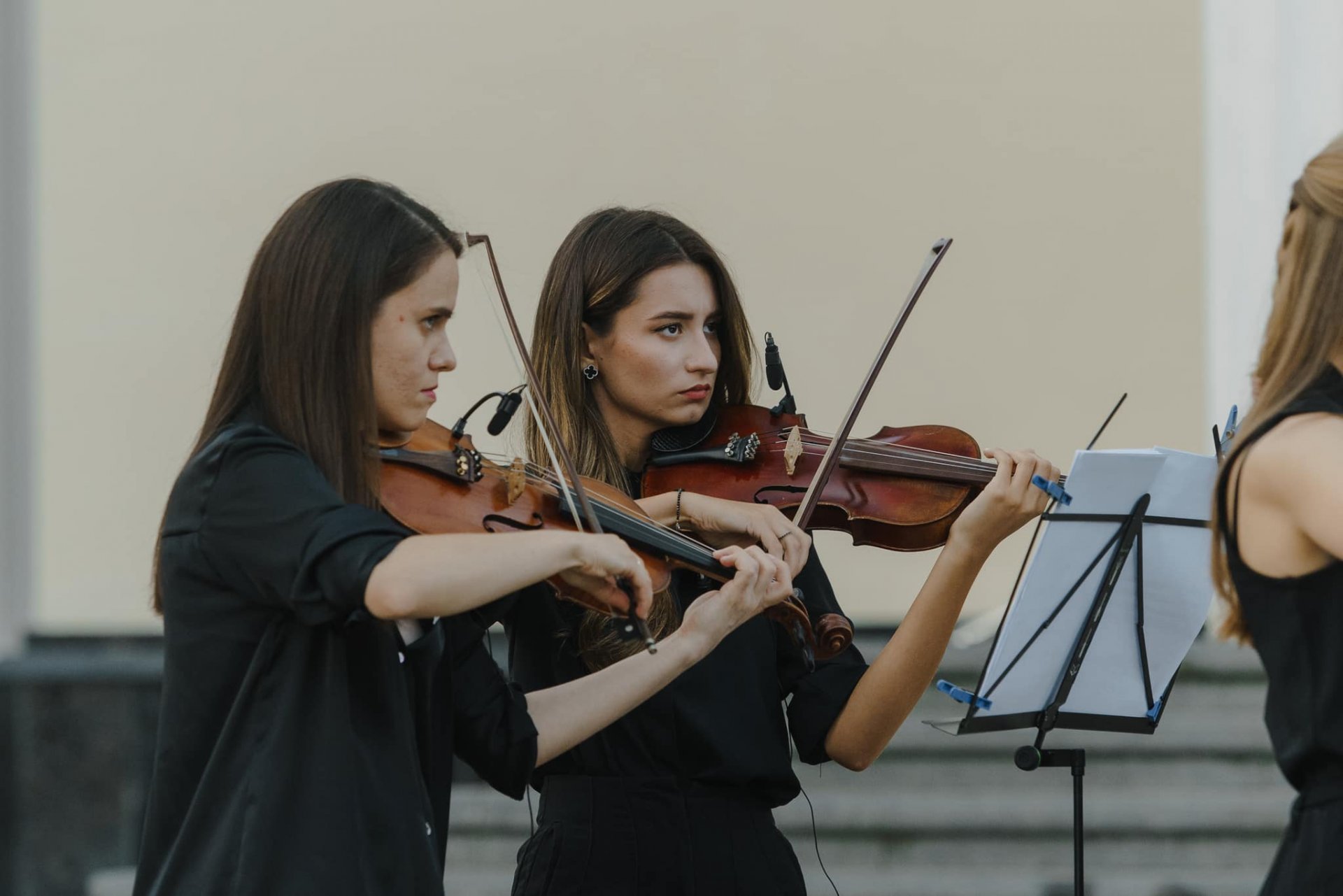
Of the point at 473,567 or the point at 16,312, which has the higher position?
the point at 473,567

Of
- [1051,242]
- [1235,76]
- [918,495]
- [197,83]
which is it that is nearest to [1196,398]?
[1051,242]

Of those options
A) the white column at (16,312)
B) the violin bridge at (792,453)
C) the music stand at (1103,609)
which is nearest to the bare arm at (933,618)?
the music stand at (1103,609)

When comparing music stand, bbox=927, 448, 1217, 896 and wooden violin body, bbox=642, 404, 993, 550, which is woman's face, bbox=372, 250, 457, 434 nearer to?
wooden violin body, bbox=642, 404, 993, 550

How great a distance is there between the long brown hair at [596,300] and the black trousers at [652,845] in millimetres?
404

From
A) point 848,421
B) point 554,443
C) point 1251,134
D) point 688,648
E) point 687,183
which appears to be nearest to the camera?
point 688,648

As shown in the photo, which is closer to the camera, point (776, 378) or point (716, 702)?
point (716, 702)

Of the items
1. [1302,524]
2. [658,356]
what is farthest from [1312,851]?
[658,356]

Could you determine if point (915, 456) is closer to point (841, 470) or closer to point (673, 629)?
point (841, 470)

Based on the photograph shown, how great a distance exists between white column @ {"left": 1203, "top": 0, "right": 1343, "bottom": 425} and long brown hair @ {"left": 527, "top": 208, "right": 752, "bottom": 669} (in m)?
1.90

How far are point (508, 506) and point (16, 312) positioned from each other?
103 inches

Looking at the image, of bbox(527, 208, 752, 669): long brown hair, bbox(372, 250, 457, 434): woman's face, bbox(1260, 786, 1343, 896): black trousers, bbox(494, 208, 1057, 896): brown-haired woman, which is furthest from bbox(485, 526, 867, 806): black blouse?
bbox(1260, 786, 1343, 896): black trousers

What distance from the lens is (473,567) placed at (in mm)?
1404

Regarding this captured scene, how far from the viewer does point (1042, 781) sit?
3.51 m

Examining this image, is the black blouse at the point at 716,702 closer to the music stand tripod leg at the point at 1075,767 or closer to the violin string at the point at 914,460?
the violin string at the point at 914,460
